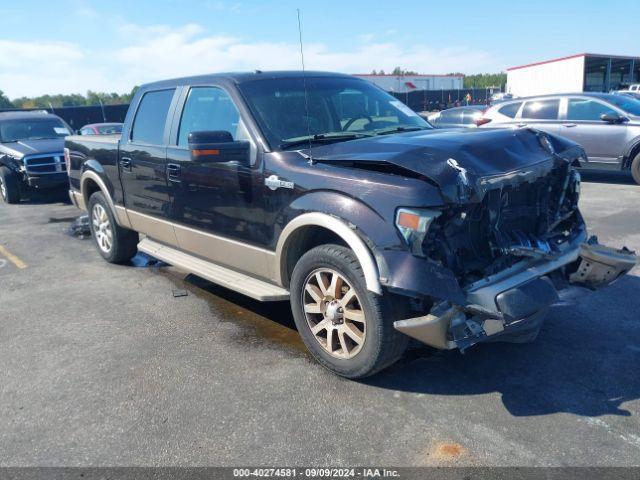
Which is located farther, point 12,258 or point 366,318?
point 12,258

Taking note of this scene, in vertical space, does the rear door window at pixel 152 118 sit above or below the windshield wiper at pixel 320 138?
above

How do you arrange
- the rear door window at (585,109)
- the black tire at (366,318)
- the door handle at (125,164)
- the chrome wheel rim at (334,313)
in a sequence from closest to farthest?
the black tire at (366,318) → the chrome wheel rim at (334,313) → the door handle at (125,164) → the rear door window at (585,109)

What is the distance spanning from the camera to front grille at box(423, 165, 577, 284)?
3255 millimetres

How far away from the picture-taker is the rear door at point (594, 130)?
10.3m

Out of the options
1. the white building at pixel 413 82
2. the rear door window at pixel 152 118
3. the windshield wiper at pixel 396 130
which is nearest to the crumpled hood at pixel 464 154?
the windshield wiper at pixel 396 130

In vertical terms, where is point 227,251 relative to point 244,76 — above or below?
below

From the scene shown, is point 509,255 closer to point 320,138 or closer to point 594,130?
point 320,138

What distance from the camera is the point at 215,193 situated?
4.45 m

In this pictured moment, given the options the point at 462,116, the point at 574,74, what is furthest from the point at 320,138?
the point at 574,74

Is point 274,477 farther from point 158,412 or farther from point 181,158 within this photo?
point 181,158

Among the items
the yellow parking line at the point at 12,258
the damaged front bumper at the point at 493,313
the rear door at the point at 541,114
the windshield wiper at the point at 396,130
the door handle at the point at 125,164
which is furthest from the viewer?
the rear door at the point at 541,114

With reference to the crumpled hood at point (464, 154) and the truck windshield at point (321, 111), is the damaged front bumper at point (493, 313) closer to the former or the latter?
the crumpled hood at point (464, 154)

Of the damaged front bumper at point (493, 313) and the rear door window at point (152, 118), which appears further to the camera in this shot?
the rear door window at point (152, 118)

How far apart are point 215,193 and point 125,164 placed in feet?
5.70
